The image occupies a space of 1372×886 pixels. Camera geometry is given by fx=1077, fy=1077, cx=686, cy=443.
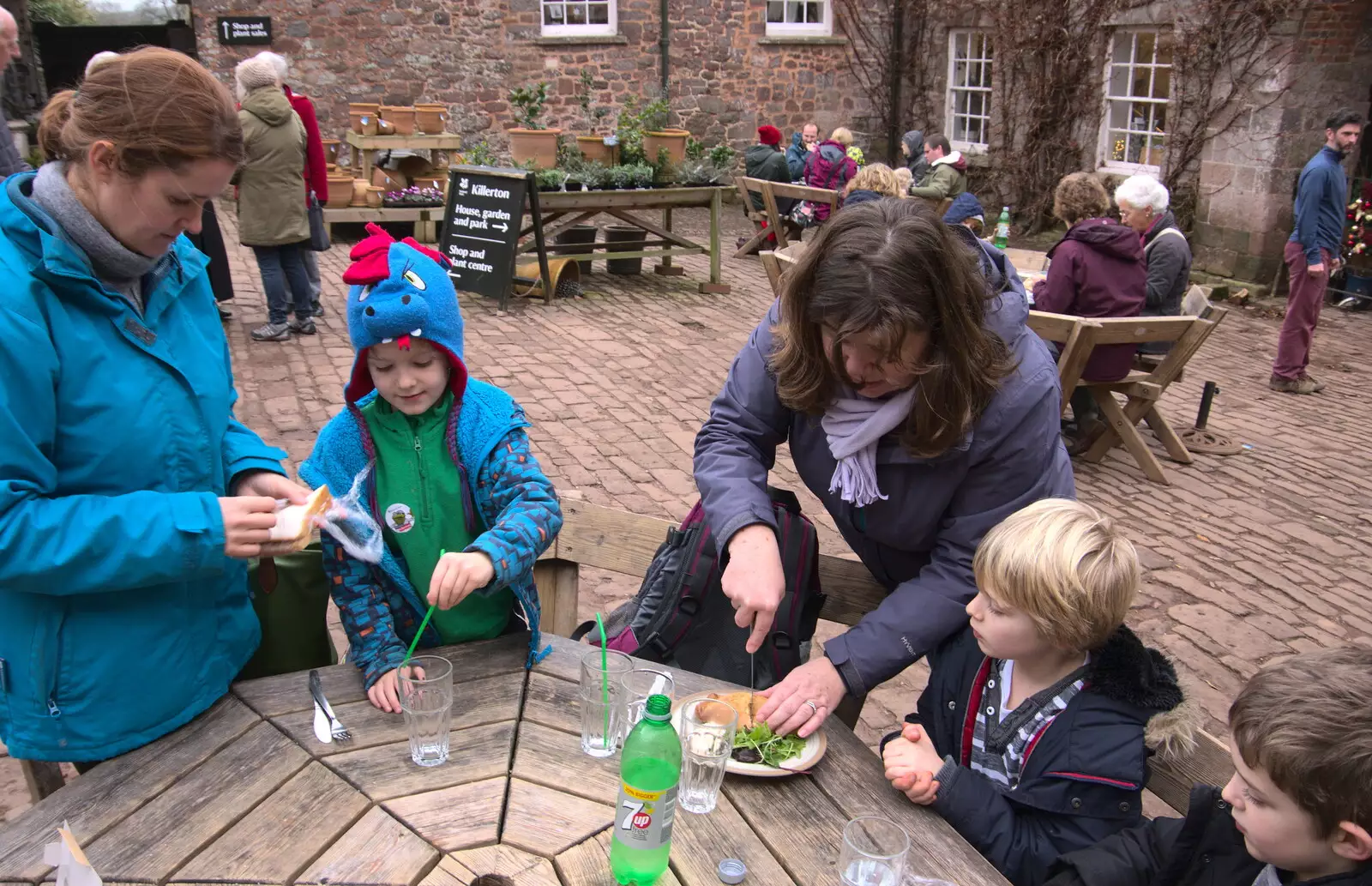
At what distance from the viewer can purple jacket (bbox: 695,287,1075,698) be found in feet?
7.47

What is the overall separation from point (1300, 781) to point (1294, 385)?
24.7 feet

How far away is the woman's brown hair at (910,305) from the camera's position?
212 cm

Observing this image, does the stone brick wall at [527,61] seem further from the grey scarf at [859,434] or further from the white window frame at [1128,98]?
A: the grey scarf at [859,434]

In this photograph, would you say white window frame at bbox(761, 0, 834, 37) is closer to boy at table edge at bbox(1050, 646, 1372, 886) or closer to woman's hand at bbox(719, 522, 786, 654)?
woman's hand at bbox(719, 522, 786, 654)

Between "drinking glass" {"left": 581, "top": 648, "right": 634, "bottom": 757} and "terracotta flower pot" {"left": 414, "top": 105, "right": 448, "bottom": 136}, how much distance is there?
11.1m

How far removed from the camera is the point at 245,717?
6.91ft

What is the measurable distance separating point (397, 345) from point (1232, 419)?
673cm

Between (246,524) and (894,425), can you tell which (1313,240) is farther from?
(246,524)

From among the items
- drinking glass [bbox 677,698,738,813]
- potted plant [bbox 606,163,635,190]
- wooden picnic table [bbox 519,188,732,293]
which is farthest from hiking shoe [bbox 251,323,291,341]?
drinking glass [bbox 677,698,738,813]

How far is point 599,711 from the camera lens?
2.04 m

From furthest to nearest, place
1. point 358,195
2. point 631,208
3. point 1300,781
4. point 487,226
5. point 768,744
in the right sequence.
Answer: point 358,195 < point 631,208 < point 487,226 < point 768,744 < point 1300,781

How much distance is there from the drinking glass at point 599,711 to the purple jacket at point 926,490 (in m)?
0.46

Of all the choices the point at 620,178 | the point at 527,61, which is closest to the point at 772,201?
the point at 620,178

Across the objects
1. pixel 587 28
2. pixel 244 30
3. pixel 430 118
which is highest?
pixel 587 28
